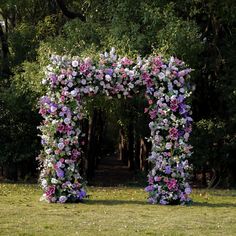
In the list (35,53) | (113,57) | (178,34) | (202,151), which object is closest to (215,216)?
(113,57)

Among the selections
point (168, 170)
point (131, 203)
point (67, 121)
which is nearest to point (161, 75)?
point (168, 170)

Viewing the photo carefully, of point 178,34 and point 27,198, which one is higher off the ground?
point 178,34

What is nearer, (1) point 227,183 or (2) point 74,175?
A: (2) point 74,175

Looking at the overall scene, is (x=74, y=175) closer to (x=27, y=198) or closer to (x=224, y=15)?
(x=27, y=198)

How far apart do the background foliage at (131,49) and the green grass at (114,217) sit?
5701 millimetres

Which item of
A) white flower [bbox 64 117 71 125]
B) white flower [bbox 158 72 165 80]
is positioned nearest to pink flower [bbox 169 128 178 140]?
white flower [bbox 158 72 165 80]

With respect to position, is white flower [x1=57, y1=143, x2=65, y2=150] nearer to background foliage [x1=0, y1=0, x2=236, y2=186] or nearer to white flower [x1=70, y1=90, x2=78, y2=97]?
white flower [x1=70, y1=90, x2=78, y2=97]

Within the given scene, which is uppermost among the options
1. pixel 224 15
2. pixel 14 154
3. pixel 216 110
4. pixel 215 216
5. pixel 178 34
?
pixel 224 15

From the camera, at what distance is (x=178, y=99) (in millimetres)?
14008

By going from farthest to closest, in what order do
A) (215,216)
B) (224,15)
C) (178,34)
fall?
(224,15)
(178,34)
(215,216)

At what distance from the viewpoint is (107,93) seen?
14.3 meters

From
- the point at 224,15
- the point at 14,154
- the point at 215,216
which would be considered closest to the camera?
the point at 215,216

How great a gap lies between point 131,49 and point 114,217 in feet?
28.8

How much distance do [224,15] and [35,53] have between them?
316 inches
